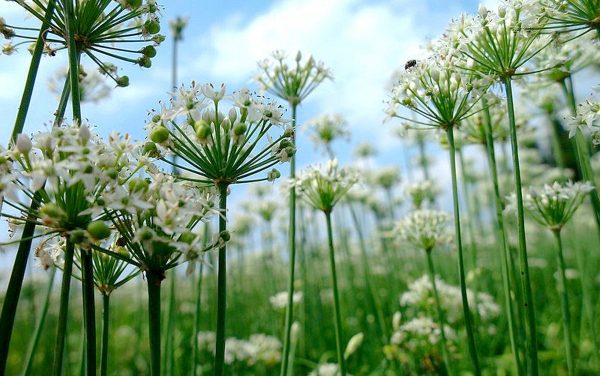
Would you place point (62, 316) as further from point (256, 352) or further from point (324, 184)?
point (256, 352)

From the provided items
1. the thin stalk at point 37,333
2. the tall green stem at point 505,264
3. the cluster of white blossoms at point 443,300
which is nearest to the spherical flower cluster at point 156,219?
the thin stalk at point 37,333

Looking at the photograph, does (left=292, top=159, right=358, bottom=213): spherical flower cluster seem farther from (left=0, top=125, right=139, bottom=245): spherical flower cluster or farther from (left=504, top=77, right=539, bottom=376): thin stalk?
(left=0, top=125, right=139, bottom=245): spherical flower cluster

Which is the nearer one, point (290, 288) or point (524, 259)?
point (524, 259)

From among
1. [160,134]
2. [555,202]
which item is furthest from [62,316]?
[555,202]

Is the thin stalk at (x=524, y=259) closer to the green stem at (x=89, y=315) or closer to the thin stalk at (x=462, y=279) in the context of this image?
the thin stalk at (x=462, y=279)

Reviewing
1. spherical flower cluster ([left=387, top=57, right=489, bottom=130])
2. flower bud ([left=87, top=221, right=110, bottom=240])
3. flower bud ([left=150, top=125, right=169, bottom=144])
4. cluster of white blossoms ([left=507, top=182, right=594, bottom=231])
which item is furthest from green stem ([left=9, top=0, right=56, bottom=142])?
cluster of white blossoms ([left=507, top=182, right=594, bottom=231])

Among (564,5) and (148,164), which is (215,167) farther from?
(564,5)

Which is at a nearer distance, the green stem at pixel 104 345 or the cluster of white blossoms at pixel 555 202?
the green stem at pixel 104 345
